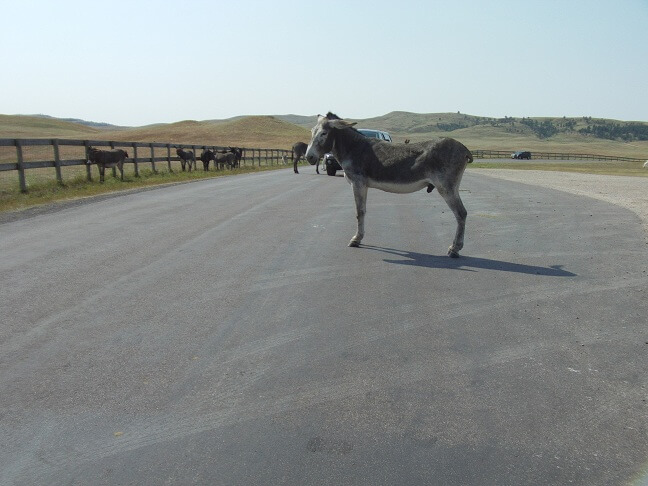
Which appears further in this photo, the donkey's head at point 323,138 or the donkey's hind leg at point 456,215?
the donkey's head at point 323,138

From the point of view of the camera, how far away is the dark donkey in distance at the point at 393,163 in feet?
28.2

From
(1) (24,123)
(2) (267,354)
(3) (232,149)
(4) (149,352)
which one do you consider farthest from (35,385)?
(1) (24,123)

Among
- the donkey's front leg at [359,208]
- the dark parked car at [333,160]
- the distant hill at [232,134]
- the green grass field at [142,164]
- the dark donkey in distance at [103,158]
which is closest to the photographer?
the donkey's front leg at [359,208]

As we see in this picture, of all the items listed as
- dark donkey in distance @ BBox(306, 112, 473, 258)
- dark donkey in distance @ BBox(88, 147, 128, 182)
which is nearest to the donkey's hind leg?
dark donkey in distance @ BBox(306, 112, 473, 258)

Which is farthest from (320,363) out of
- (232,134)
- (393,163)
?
(232,134)

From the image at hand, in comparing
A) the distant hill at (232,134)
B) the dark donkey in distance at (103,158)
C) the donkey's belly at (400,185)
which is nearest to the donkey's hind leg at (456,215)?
the donkey's belly at (400,185)

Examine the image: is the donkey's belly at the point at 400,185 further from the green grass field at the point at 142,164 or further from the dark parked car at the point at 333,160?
the dark parked car at the point at 333,160

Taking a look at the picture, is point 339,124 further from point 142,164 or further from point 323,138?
point 142,164

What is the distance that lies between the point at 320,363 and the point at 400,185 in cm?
494

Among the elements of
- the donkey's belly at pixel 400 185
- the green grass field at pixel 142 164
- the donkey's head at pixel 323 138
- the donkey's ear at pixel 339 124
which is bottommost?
the green grass field at pixel 142 164

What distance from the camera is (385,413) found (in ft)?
11.8

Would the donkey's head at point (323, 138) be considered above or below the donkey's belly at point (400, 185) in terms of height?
above

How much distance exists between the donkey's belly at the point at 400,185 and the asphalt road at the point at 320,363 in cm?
88

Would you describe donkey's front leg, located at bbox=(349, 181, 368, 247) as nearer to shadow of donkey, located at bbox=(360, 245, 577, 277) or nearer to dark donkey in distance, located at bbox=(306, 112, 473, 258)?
dark donkey in distance, located at bbox=(306, 112, 473, 258)
